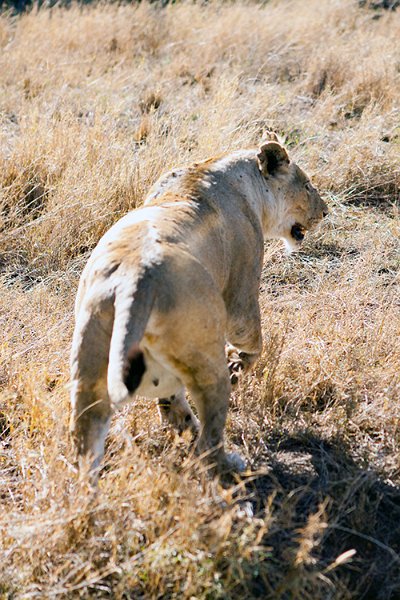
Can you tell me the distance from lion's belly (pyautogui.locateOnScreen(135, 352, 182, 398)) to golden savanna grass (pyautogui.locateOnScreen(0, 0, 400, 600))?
0.67ft

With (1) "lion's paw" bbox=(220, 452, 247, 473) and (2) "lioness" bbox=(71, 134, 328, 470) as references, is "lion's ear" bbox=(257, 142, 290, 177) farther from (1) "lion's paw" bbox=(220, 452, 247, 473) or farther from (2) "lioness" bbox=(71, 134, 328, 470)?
(1) "lion's paw" bbox=(220, 452, 247, 473)

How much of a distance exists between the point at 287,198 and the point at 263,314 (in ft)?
2.16

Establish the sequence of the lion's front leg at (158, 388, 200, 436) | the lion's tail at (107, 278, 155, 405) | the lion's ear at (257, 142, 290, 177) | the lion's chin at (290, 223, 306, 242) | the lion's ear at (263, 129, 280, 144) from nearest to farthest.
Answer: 1. the lion's tail at (107, 278, 155, 405)
2. the lion's front leg at (158, 388, 200, 436)
3. the lion's ear at (257, 142, 290, 177)
4. the lion's ear at (263, 129, 280, 144)
5. the lion's chin at (290, 223, 306, 242)

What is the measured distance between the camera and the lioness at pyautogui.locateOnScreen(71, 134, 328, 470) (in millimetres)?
2816

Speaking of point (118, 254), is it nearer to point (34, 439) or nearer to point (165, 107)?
point (34, 439)

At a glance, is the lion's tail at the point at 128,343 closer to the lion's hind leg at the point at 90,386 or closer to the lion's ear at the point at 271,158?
the lion's hind leg at the point at 90,386

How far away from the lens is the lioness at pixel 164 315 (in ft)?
9.24

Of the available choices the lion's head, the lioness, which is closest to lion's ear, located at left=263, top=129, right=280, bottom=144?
the lion's head

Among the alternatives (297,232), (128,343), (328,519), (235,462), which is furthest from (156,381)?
(297,232)

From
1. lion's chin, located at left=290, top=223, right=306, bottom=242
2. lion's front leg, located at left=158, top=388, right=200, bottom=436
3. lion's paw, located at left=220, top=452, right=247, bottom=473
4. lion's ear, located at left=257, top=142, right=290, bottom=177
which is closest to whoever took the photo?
lion's paw, located at left=220, top=452, right=247, bottom=473

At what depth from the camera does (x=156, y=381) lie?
3092 mm

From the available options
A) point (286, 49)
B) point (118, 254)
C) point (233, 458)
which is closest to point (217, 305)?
point (118, 254)

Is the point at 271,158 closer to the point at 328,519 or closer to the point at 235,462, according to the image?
the point at 235,462

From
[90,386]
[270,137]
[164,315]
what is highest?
[164,315]
